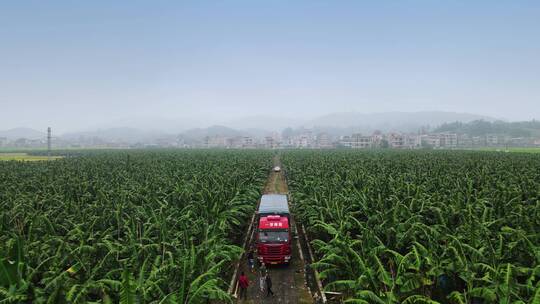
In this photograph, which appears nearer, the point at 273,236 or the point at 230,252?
the point at 230,252

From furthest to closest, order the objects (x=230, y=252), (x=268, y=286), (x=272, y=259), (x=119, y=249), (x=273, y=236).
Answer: (x=273, y=236) → (x=272, y=259) → (x=230, y=252) → (x=268, y=286) → (x=119, y=249)

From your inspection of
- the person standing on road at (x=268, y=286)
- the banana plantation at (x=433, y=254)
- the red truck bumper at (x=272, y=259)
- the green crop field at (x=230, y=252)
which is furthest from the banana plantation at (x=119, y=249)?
the red truck bumper at (x=272, y=259)

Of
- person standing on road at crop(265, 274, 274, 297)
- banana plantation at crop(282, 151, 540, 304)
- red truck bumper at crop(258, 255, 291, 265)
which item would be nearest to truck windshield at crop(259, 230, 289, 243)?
red truck bumper at crop(258, 255, 291, 265)

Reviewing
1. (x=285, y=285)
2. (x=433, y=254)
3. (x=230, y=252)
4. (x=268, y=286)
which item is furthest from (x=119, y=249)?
(x=433, y=254)

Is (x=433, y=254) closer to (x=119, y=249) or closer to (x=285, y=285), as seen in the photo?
(x=285, y=285)

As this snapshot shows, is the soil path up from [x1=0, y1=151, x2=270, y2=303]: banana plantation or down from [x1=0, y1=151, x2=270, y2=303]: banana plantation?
down

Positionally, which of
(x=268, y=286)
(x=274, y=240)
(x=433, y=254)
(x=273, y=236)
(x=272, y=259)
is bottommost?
(x=268, y=286)

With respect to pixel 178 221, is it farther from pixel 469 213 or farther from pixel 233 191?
pixel 469 213

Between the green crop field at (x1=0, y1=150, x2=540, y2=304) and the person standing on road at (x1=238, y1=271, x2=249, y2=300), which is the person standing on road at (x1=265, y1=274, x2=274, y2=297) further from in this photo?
the green crop field at (x1=0, y1=150, x2=540, y2=304)

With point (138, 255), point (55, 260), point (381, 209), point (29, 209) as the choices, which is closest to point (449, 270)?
point (381, 209)

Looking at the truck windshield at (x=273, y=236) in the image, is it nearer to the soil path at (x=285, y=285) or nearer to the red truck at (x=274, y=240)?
the red truck at (x=274, y=240)
